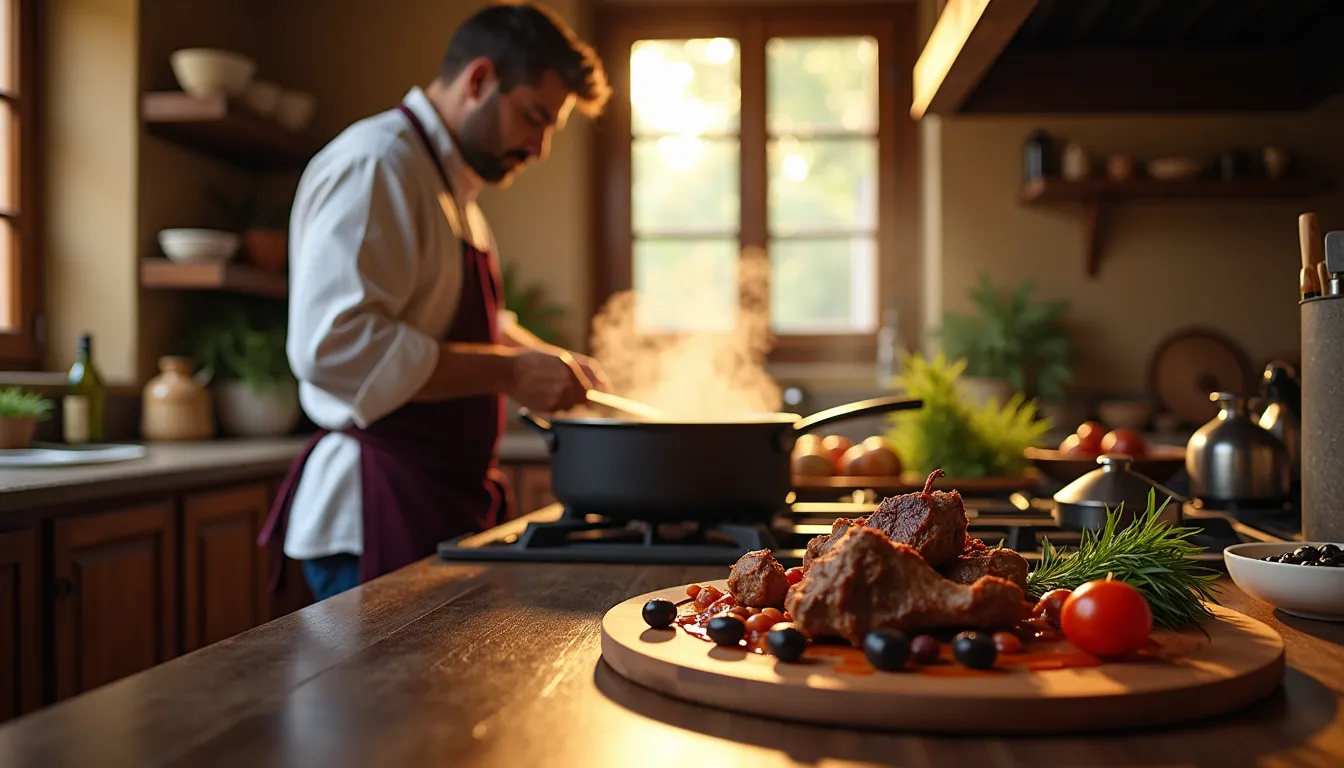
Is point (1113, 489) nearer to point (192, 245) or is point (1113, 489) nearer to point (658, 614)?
point (658, 614)

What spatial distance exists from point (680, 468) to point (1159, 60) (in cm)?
122

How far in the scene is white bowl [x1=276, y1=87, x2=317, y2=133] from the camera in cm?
395

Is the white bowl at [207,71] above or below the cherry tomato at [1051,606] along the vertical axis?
above

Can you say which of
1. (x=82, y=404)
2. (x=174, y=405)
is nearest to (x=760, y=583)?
(x=82, y=404)

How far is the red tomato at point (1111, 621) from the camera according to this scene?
2.39 ft

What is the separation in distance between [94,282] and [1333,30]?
10.5 ft

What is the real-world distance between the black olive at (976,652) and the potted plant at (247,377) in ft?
10.7

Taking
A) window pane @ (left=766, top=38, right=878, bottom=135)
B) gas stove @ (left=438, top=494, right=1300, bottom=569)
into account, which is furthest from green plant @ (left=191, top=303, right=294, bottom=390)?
gas stove @ (left=438, top=494, right=1300, bottom=569)

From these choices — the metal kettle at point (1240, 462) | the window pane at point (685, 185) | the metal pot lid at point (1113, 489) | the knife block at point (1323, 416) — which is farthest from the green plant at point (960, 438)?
the window pane at point (685, 185)

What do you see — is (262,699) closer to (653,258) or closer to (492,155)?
(492,155)

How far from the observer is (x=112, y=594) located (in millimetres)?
2369

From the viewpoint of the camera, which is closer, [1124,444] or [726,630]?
[726,630]

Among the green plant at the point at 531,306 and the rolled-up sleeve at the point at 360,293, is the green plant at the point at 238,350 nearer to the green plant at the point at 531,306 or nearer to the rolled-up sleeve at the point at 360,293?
the green plant at the point at 531,306

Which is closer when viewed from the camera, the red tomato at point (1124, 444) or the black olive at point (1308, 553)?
the black olive at point (1308, 553)
